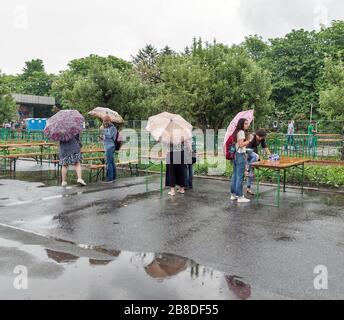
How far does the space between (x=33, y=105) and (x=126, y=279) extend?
227 feet

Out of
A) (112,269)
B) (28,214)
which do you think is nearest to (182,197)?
(28,214)

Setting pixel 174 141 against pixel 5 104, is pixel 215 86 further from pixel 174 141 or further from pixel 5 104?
pixel 5 104

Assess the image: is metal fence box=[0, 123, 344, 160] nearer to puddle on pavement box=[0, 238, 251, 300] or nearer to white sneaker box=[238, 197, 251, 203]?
white sneaker box=[238, 197, 251, 203]

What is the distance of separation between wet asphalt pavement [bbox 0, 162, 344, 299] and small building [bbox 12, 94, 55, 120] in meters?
60.1

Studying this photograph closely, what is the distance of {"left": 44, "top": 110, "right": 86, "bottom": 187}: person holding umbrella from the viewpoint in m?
10.7

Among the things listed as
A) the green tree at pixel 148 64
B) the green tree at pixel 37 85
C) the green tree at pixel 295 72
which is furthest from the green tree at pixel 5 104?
the green tree at pixel 37 85

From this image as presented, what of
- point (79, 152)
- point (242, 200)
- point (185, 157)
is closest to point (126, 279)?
point (242, 200)

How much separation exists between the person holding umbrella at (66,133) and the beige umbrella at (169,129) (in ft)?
7.37

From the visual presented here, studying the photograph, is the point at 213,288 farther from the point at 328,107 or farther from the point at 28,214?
the point at 328,107

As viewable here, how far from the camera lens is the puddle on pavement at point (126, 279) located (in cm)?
443

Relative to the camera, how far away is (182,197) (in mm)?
9773

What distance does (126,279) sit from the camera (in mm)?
4840

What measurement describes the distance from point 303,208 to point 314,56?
40881 mm

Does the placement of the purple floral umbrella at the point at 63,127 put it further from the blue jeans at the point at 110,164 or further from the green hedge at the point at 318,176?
the green hedge at the point at 318,176
